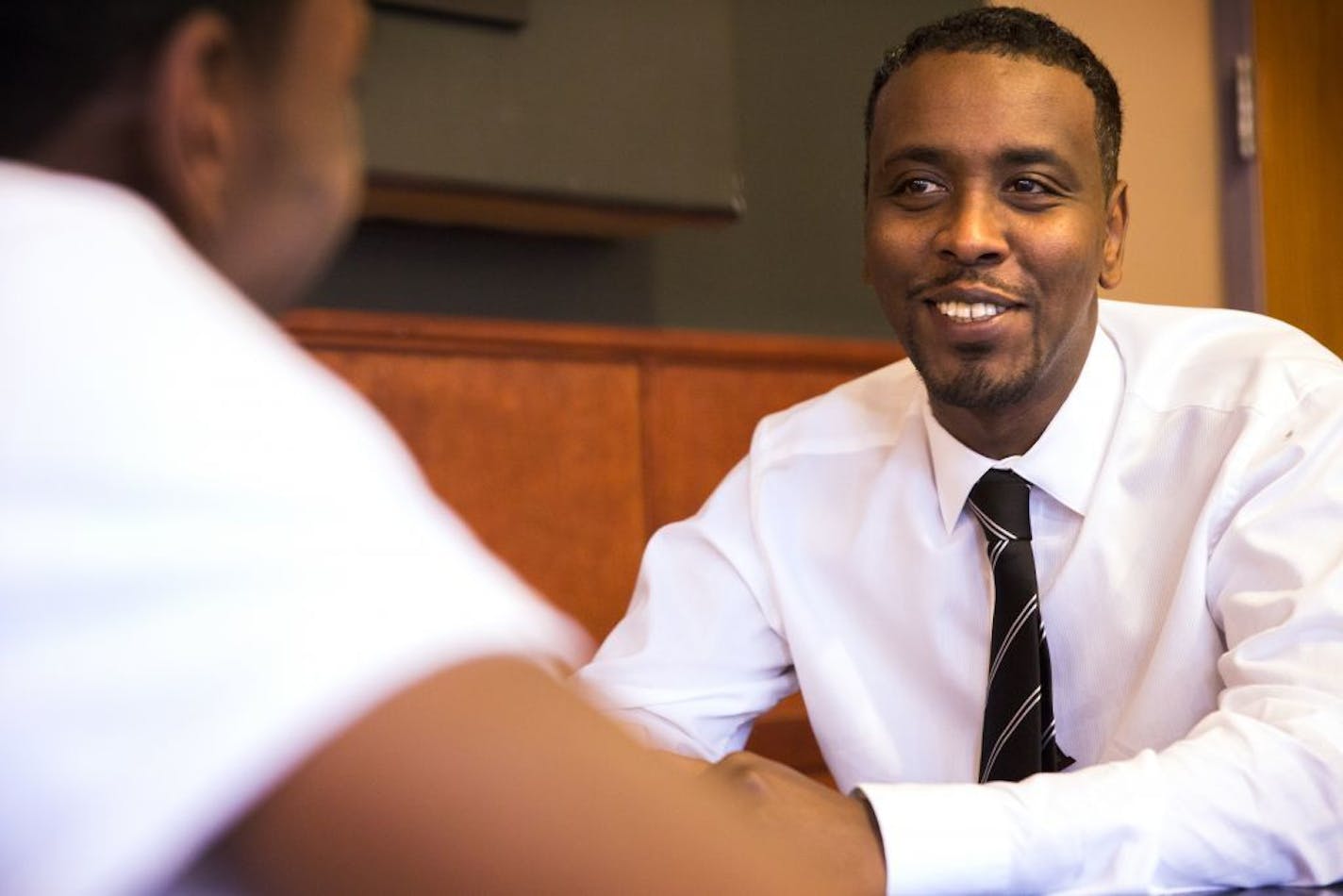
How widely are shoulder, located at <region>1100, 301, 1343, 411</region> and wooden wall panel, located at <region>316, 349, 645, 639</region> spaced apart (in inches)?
34.3

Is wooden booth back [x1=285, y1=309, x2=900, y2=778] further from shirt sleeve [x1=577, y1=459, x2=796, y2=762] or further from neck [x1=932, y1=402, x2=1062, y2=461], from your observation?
neck [x1=932, y1=402, x2=1062, y2=461]

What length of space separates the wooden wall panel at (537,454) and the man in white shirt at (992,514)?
0.59m

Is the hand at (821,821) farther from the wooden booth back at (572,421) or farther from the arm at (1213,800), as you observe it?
the wooden booth back at (572,421)

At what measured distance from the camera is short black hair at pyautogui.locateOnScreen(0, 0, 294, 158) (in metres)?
0.45

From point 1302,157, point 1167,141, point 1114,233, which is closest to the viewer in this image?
point 1114,233

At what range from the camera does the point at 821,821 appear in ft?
3.62

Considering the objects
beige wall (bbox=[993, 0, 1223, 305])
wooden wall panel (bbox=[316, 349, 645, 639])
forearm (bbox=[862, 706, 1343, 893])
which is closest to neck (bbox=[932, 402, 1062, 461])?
forearm (bbox=[862, 706, 1343, 893])

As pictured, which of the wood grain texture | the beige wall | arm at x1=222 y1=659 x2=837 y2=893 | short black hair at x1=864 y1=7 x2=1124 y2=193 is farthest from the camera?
the wood grain texture

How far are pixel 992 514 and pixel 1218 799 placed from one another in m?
0.44

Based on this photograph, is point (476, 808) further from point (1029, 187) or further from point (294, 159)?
point (1029, 187)

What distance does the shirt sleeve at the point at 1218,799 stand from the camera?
1.12 meters

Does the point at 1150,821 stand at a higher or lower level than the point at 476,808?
lower

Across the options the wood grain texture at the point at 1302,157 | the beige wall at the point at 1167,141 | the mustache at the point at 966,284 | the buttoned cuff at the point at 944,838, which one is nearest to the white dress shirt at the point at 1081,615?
the buttoned cuff at the point at 944,838

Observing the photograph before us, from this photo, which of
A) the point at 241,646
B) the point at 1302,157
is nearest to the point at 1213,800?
the point at 241,646
